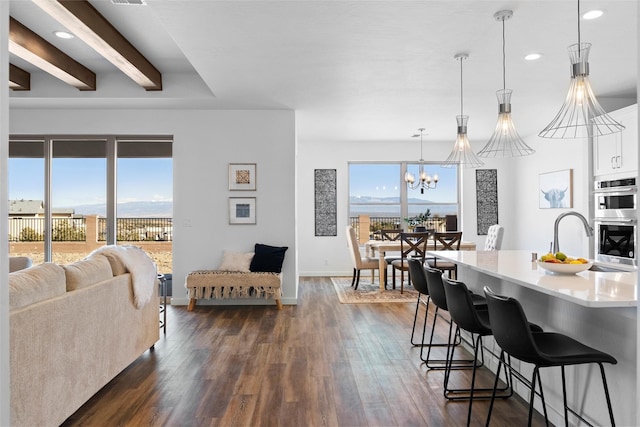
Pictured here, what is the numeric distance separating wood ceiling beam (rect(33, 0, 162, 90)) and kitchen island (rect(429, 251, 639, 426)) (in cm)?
349

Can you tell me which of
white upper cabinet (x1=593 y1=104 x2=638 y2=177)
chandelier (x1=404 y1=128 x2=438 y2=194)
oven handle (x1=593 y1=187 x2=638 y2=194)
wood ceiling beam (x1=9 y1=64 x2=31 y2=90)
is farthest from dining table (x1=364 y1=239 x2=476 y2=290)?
wood ceiling beam (x1=9 y1=64 x2=31 y2=90)

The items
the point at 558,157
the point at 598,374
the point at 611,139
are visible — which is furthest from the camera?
the point at 558,157

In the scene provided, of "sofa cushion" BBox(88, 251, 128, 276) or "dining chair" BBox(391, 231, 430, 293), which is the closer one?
"sofa cushion" BBox(88, 251, 128, 276)

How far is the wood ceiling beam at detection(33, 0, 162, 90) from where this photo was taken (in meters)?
3.13

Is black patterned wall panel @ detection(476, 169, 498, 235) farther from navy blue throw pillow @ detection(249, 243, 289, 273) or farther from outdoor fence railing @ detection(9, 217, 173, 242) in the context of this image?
outdoor fence railing @ detection(9, 217, 173, 242)

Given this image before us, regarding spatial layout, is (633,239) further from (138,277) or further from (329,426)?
(138,277)

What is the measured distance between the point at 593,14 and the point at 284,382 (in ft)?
11.5

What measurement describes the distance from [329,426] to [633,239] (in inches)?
168

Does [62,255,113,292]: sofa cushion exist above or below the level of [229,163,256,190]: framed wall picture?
below

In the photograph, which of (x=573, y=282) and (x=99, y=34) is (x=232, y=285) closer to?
(x=99, y=34)

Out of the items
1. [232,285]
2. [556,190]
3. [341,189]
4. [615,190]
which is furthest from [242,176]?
[556,190]

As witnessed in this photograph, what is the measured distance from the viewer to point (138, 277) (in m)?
3.29

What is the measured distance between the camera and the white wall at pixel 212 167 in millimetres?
5824

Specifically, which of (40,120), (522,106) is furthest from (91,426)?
(522,106)
